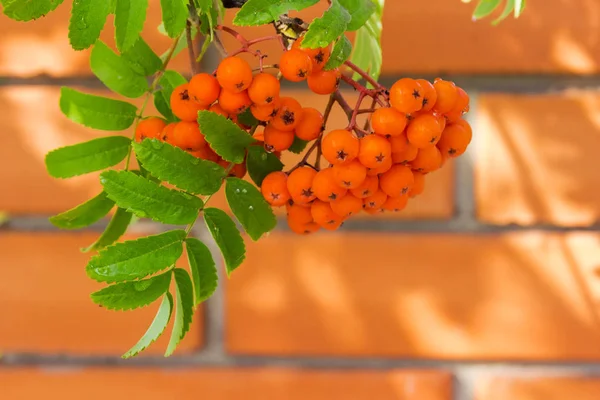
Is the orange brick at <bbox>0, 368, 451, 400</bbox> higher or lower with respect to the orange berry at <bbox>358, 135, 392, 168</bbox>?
lower

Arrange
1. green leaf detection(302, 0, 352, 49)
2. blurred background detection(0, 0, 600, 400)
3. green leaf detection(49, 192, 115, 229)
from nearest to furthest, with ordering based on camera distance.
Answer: green leaf detection(302, 0, 352, 49), green leaf detection(49, 192, 115, 229), blurred background detection(0, 0, 600, 400)

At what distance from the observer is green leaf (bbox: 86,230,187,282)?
284 millimetres

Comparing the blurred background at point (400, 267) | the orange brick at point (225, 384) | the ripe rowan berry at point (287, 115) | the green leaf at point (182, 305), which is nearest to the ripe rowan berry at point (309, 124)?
the ripe rowan berry at point (287, 115)

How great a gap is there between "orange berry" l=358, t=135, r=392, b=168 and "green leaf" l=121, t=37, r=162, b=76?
159mm

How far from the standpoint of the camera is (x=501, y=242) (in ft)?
2.27

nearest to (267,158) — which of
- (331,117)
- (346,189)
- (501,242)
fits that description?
(346,189)

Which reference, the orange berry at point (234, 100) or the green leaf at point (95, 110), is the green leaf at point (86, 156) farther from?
the orange berry at point (234, 100)

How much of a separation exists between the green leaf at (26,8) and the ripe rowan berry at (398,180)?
0.58 feet

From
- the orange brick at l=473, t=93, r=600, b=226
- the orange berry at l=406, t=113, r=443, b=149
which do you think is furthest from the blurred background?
the orange berry at l=406, t=113, r=443, b=149

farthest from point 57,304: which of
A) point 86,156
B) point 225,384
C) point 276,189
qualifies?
point 276,189

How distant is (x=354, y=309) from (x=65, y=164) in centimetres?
42

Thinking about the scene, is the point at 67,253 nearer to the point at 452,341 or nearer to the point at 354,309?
the point at 354,309

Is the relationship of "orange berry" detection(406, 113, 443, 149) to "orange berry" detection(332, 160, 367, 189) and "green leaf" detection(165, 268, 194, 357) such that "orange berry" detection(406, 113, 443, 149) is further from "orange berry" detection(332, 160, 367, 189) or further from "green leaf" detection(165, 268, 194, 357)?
"green leaf" detection(165, 268, 194, 357)

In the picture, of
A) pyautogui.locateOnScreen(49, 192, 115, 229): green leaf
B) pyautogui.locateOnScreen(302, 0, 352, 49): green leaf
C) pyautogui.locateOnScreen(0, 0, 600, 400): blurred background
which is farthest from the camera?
pyautogui.locateOnScreen(0, 0, 600, 400): blurred background
